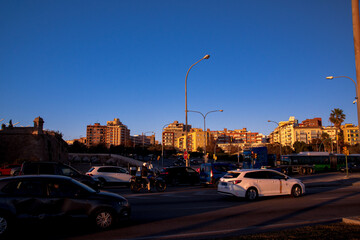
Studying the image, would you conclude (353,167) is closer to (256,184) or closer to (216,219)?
(256,184)

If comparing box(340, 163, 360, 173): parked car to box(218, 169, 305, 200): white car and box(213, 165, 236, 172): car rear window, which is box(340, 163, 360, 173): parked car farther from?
box(218, 169, 305, 200): white car

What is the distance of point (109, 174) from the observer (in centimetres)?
2308

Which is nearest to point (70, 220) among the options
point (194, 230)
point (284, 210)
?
point (194, 230)

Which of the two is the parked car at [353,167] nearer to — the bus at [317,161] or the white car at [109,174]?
the bus at [317,161]

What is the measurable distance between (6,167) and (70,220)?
33555 mm

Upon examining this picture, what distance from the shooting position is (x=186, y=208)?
39.5 feet

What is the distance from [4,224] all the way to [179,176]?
60.1 ft

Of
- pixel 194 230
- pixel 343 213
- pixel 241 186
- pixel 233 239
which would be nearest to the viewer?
pixel 233 239

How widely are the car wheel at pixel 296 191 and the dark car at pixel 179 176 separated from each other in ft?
34.3

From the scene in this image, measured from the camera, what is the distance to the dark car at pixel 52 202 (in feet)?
23.8

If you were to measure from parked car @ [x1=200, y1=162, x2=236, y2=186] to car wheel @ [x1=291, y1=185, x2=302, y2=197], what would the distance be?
7.90 meters

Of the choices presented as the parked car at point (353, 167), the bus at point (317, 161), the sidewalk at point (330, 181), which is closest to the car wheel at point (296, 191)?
A: the sidewalk at point (330, 181)

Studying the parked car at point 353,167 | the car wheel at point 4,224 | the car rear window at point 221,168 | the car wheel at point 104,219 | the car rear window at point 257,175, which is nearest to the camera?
the car wheel at point 4,224

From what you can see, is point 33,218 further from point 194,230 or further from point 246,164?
point 246,164
